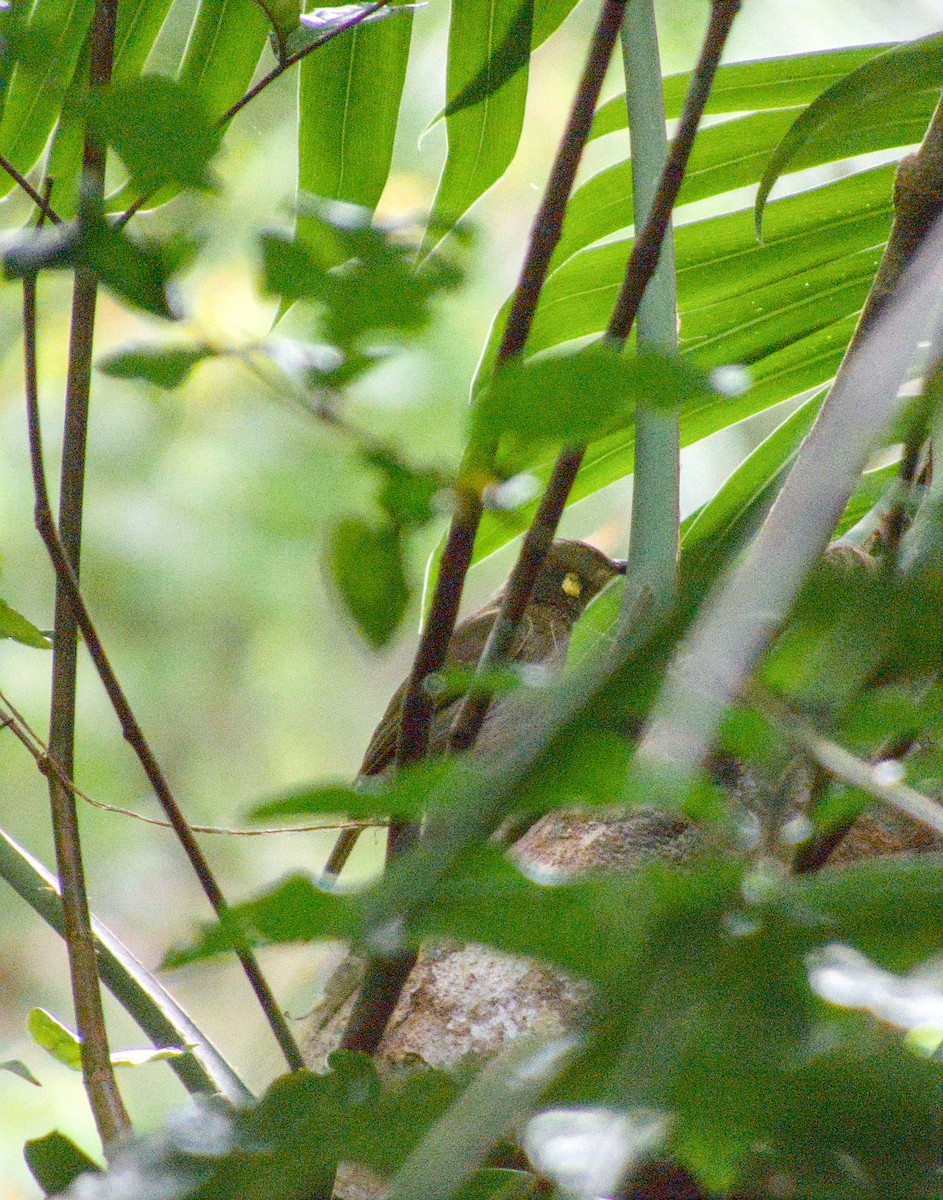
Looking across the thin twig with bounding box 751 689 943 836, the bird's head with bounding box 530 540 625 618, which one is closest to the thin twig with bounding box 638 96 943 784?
the thin twig with bounding box 751 689 943 836

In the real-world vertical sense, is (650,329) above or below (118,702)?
above

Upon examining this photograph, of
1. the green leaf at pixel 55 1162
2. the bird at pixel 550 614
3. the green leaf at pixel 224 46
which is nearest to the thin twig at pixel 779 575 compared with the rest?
the green leaf at pixel 55 1162

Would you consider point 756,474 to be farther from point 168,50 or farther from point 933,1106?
point 933,1106

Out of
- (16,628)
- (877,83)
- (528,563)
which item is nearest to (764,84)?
(877,83)

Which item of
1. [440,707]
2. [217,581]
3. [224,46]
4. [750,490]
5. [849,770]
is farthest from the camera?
[217,581]

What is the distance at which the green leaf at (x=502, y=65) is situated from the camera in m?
1.16

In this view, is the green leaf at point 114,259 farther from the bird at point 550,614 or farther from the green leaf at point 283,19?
the bird at point 550,614

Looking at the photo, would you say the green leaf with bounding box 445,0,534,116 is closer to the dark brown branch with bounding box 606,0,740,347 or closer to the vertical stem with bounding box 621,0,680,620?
the vertical stem with bounding box 621,0,680,620

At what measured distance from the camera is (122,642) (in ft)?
16.8

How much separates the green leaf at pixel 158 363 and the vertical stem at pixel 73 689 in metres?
0.37

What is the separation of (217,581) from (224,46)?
3.69m

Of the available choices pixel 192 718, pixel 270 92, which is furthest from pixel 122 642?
pixel 270 92

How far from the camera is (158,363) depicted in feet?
1.45

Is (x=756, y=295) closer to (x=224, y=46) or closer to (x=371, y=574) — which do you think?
(x=224, y=46)
